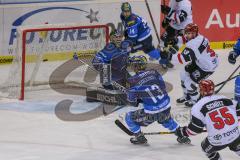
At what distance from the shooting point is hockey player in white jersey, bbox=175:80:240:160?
7.52 metres

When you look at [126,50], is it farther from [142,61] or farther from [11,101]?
[142,61]

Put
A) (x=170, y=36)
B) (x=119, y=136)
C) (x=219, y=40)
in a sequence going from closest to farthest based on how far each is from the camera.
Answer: (x=119, y=136) → (x=170, y=36) → (x=219, y=40)

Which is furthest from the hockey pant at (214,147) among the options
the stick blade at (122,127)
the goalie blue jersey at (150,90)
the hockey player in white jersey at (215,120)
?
the stick blade at (122,127)

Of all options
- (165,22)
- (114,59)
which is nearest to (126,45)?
(114,59)

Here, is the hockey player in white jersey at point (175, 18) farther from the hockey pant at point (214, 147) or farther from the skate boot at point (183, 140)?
the hockey pant at point (214, 147)

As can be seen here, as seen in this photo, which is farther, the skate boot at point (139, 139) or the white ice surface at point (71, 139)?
the skate boot at point (139, 139)

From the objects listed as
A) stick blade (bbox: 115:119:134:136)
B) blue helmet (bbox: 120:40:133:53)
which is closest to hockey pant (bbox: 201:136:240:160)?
stick blade (bbox: 115:119:134:136)

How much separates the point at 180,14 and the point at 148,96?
4.29 metres

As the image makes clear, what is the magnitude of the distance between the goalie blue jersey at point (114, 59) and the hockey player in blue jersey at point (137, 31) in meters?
0.90

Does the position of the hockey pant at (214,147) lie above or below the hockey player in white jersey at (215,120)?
below

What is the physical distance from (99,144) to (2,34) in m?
3.74

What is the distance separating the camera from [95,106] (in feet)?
35.4

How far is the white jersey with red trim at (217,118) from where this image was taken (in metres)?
7.51

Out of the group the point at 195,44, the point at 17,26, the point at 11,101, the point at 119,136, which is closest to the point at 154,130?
the point at 119,136
